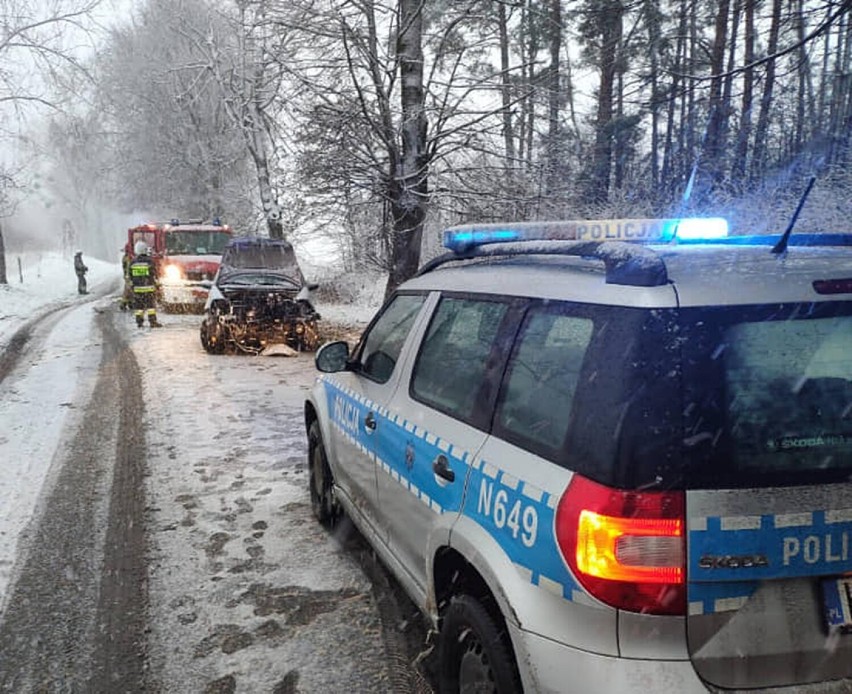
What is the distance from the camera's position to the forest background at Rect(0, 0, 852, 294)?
1084cm

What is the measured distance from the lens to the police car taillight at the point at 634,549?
67.1 inches

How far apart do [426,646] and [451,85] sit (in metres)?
9.73

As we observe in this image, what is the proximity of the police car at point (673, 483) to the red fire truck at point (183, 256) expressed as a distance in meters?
15.6

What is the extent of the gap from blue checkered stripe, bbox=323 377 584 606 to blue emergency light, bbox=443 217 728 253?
35.8 inches

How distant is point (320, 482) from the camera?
466 centimetres

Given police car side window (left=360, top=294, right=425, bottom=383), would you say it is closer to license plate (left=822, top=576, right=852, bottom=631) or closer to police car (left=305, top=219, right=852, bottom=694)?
police car (left=305, top=219, right=852, bottom=694)

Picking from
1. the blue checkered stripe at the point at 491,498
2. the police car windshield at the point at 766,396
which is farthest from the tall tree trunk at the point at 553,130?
the police car windshield at the point at 766,396

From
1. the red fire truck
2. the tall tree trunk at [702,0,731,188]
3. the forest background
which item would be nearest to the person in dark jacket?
the forest background

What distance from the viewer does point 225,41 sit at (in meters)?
21.6

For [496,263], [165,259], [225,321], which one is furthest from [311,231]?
[496,263]

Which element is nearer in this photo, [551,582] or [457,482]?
[551,582]

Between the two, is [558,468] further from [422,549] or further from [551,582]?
[422,549]

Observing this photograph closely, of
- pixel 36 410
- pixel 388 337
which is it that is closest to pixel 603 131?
pixel 36 410

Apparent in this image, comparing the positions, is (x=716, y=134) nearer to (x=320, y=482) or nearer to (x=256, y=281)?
(x=256, y=281)
